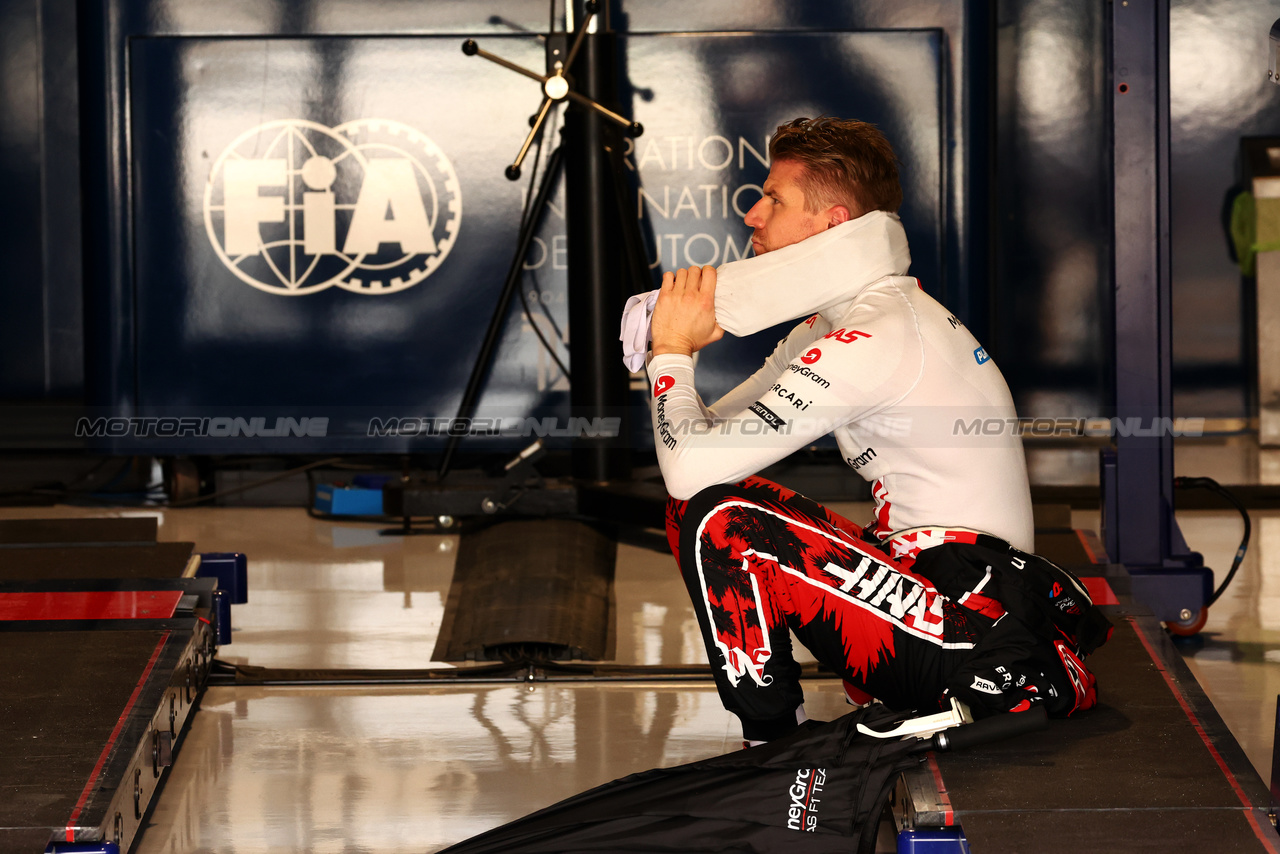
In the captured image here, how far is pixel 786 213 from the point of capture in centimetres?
205

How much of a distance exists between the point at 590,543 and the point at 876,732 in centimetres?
209

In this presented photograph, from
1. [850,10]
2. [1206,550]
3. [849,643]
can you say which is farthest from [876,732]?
[850,10]

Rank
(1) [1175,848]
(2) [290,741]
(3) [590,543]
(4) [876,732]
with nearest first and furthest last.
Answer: (1) [1175,848], (4) [876,732], (2) [290,741], (3) [590,543]

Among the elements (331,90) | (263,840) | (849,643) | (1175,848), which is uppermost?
(331,90)

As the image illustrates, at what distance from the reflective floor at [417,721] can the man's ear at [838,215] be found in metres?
0.98

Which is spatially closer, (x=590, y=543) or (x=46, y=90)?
(x=590, y=543)

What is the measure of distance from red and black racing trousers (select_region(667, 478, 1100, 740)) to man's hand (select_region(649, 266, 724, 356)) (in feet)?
0.82

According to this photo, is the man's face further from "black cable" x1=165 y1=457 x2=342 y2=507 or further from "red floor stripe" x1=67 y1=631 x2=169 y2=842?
"black cable" x1=165 y1=457 x2=342 y2=507

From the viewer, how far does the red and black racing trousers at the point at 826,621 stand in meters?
1.86

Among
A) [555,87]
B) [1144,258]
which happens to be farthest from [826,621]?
[555,87]

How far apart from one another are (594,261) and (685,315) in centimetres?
210

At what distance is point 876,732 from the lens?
5.96 ft

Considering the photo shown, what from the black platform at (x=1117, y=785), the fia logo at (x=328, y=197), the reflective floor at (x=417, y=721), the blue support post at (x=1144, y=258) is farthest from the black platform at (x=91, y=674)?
the blue support post at (x=1144, y=258)

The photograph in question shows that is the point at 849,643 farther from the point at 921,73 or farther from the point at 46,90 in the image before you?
the point at 46,90
